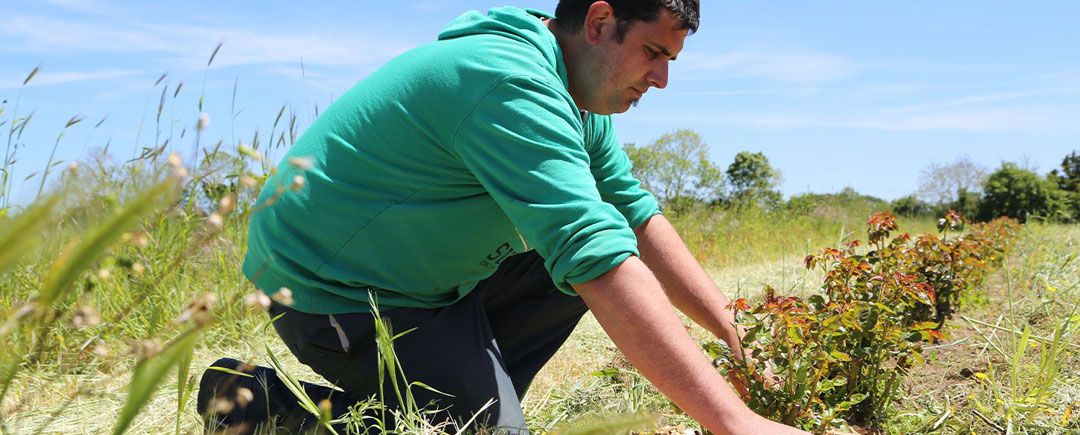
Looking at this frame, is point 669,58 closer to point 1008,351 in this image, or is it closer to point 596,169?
point 596,169

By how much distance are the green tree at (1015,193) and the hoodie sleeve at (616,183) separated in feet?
65.1

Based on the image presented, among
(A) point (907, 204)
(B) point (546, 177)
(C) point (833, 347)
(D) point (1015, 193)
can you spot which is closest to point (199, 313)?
(B) point (546, 177)

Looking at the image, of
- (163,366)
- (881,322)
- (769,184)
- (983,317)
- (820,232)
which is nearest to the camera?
(163,366)

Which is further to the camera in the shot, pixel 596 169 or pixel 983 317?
pixel 983 317

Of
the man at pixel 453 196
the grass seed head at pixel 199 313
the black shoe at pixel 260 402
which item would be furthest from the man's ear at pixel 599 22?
the grass seed head at pixel 199 313

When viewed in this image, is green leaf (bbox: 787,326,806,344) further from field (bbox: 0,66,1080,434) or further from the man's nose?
the man's nose

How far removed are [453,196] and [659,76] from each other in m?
0.66

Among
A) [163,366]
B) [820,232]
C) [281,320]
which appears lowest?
[820,232]

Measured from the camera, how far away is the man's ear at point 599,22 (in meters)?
2.34

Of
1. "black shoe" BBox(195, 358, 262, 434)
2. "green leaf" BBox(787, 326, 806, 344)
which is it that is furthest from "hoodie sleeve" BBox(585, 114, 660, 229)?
"black shoe" BBox(195, 358, 262, 434)

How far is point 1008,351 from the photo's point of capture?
3568mm

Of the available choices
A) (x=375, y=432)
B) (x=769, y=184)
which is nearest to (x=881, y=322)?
(x=375, y=432)

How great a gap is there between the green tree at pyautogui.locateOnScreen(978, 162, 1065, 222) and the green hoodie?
20.7 metres

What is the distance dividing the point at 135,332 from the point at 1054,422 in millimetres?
3564
